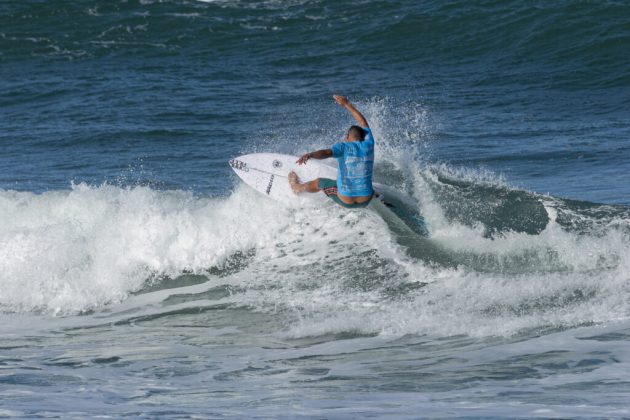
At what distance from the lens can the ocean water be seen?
7.29 m

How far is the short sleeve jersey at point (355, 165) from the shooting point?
10.1m

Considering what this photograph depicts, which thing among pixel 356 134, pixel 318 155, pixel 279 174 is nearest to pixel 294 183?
pixel 279 174

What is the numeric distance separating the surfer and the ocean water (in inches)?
24.6

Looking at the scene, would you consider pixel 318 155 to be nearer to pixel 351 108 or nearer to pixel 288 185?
pixel 351 108

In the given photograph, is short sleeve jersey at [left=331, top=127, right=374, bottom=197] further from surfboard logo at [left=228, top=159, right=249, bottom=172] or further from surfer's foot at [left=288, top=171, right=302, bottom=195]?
surfboard logo at [left=228, top=159, right=249, bottom=172]

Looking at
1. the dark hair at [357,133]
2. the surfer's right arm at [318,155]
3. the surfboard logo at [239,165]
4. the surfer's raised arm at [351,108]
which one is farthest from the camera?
the surfboard logo at [239,165]

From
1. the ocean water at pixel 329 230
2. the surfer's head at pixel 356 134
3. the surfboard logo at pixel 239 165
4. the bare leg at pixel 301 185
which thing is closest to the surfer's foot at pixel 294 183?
the bare leg at pixel 301 185

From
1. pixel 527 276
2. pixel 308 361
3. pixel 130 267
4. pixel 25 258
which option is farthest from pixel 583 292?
pixel 25 258

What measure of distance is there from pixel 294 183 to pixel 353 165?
126 cm

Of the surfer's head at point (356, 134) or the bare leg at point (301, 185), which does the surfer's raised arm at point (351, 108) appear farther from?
the bare leg at point (301, 185)

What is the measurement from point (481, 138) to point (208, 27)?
10.6 meters

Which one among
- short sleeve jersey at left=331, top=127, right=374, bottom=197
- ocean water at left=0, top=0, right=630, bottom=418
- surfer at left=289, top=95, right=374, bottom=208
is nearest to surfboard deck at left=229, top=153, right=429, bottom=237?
ocean water at left=0, top=0, right=630, bottom=418

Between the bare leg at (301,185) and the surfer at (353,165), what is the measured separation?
16 cm

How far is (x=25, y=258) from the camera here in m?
11.6
